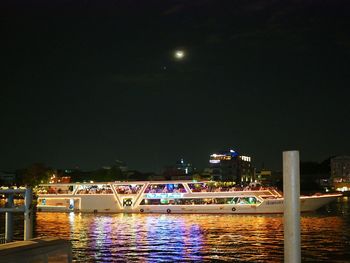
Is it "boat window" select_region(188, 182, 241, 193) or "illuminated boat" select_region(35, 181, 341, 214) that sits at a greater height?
"boat window" select_region(188, 182, 241, 193)

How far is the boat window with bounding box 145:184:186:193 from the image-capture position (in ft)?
256

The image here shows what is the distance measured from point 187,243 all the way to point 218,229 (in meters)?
11.8

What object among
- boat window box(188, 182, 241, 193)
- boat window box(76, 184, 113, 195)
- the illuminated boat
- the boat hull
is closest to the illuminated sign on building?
the illuminated boat

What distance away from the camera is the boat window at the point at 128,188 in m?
81.1

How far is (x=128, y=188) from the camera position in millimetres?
81812

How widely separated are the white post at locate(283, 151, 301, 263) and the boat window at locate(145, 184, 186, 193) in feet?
238

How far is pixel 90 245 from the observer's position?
37.4m

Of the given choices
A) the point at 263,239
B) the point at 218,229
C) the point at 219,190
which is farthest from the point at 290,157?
the point at 219,190

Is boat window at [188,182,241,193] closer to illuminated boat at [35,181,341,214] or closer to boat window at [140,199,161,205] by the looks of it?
illuminated boat at [35,181,341,214]

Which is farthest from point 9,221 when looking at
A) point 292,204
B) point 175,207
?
point 175,207

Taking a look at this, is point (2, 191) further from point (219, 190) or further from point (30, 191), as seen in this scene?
point (219, 190)

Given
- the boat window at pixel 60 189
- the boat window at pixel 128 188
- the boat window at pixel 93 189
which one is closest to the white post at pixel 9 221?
the boat window at pixel 128 188

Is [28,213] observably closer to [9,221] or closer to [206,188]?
[9,221]

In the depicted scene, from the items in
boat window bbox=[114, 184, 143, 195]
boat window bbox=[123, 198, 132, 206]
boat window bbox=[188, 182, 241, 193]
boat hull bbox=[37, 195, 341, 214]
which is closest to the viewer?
boat hull bbox=[37, 195, 341, 214]
